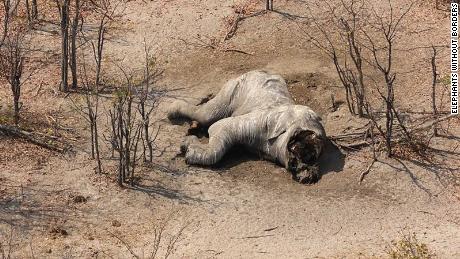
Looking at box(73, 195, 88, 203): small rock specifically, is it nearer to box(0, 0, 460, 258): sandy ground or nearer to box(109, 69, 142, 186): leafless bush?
box(0, 0, 460, 258): sandy ground

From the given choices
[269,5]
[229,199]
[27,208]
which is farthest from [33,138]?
[269,5]

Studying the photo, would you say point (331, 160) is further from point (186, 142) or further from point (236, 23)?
point (236, 23)

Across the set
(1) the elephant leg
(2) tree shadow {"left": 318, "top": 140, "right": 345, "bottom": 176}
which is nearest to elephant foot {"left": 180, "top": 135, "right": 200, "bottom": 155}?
(1) the elephant leg

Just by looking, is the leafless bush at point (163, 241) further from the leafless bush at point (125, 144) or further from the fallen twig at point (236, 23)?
the fallen twig at point (236, 23)

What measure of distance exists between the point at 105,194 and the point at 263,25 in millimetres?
7245

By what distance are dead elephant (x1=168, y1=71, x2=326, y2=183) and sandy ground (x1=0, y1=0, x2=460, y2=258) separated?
0.26 metres

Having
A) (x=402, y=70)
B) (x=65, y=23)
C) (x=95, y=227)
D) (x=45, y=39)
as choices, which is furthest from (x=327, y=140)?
(x=45, y=39)

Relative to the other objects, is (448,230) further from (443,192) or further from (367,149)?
(367,149)

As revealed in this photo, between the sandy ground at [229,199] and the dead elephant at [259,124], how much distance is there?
0.26 meters

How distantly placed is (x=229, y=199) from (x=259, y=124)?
1910 mm

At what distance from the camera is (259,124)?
1527 cm

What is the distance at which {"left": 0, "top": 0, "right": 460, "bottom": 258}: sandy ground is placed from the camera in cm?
1268

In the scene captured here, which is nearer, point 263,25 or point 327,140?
point 327,140

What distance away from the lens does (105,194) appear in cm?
1399
